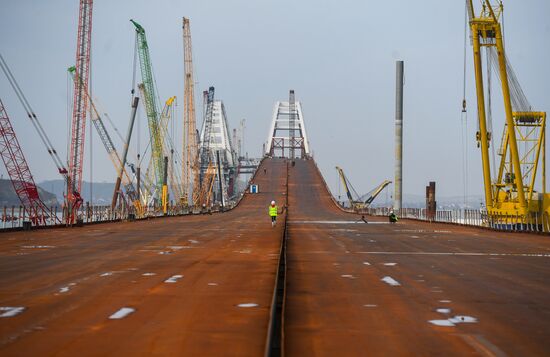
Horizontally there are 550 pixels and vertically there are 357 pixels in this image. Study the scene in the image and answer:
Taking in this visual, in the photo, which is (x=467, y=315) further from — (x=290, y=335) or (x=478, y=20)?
(x=478, y=20)

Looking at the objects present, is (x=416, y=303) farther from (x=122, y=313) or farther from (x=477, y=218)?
(x=477, y=218)

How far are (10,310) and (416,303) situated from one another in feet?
22.7

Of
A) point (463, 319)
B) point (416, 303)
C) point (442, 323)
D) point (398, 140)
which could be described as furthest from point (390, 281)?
point (398, 140)

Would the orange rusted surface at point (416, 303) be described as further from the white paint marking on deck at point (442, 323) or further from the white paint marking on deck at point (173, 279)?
the white paint marking on deck at point (173, 279)

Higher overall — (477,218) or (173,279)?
(477,218)

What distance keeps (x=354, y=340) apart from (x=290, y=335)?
0.87 m

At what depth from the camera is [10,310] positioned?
524 inches

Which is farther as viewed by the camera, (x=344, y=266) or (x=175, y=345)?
(x=344, y=266)

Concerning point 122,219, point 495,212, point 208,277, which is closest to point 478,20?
point 495,212

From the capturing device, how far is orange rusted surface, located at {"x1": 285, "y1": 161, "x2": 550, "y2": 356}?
34.6 ft

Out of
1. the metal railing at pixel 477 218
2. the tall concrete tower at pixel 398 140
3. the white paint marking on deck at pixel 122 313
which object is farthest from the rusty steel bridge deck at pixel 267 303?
the tall concrete tower at pixel 398 140

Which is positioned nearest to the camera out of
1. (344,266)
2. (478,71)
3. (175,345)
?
(175,345)

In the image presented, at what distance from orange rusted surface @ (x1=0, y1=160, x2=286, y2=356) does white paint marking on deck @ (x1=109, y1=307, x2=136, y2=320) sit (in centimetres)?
9

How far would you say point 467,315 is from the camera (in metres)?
13.3
